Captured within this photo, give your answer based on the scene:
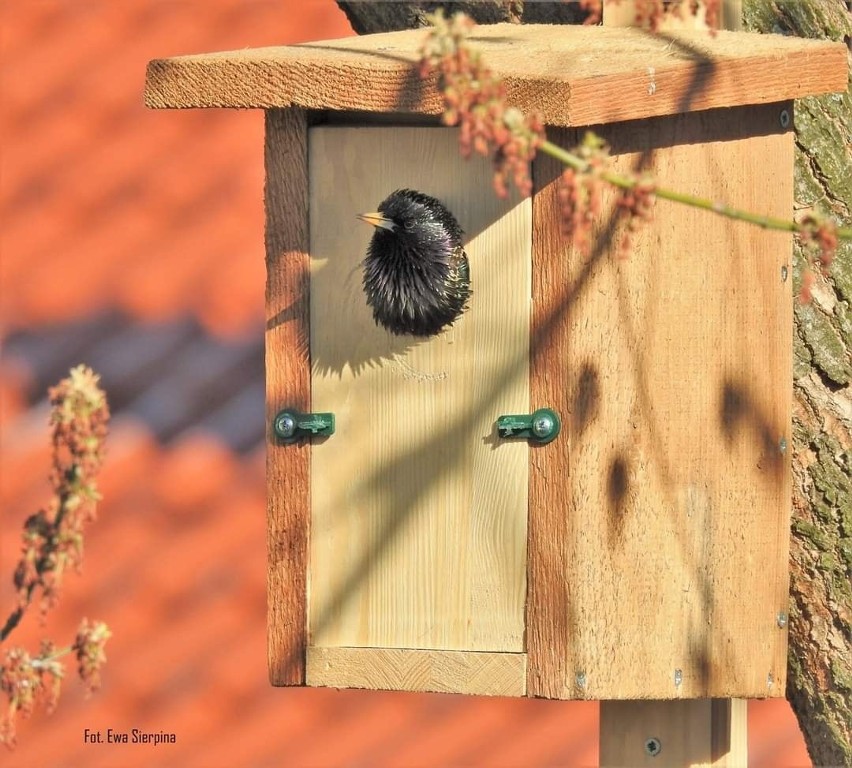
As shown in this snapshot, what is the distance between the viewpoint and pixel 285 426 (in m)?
1.83

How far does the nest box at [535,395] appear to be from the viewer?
1.74 m

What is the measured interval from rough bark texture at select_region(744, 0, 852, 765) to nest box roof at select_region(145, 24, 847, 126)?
0.14 meters

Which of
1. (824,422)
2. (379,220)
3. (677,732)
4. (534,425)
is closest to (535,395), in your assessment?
(534,425)

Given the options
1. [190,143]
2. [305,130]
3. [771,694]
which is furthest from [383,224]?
[190,143]

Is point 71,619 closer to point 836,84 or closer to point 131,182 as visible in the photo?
point 131,182

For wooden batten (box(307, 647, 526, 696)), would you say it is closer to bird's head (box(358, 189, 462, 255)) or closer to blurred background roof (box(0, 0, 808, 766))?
bird's head (box(358, 189, 462, 255))

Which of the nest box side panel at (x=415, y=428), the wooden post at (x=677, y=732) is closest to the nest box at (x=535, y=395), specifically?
→ the nest box side panel at (x=415, y=428)

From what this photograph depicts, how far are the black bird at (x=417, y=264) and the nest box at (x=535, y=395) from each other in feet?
0.06

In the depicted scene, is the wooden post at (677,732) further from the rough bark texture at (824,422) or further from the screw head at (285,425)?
the screw head at (285,425)

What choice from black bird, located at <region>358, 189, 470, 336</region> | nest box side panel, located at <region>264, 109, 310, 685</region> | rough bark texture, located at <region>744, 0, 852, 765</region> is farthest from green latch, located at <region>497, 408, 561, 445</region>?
rough bark texture, located at <region>744, 0, 852, 765</region>

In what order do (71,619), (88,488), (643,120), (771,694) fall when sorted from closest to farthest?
(88,488)
(643,120)
(771,694)
(71,619)

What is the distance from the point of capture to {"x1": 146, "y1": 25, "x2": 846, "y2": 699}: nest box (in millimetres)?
1736

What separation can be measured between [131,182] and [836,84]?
152cm

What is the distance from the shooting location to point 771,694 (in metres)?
1.87
